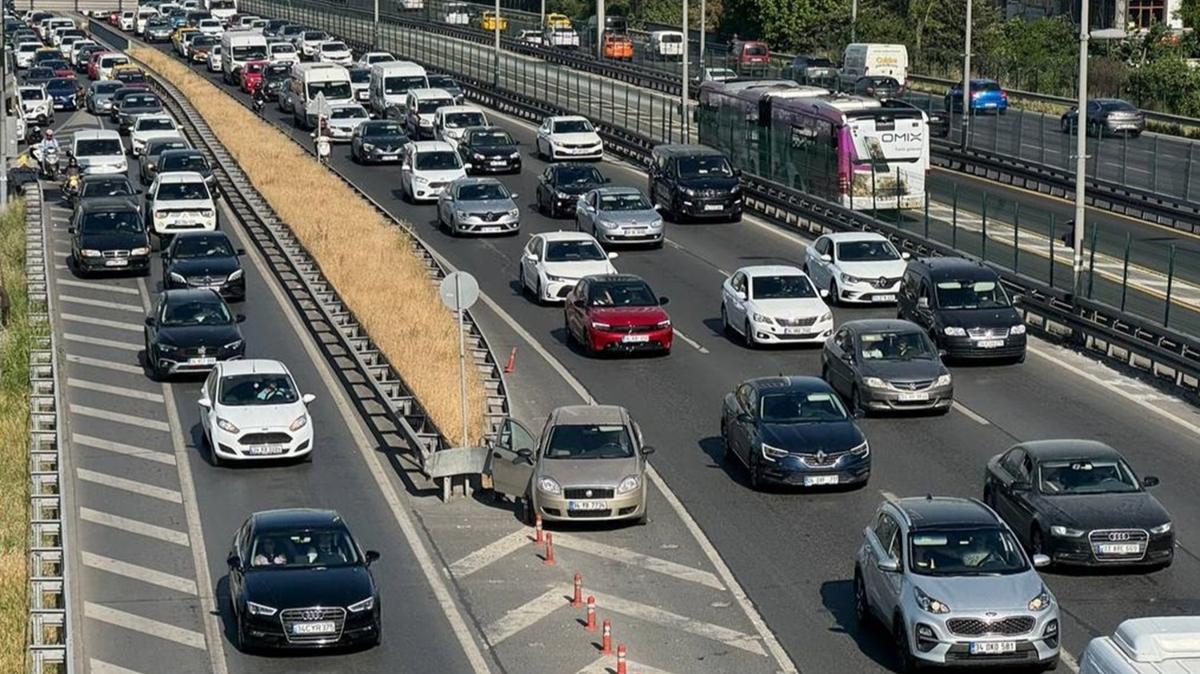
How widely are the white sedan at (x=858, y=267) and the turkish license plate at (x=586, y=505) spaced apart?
15661 mm

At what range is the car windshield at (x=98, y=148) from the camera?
6481cm

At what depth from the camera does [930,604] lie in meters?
22.7

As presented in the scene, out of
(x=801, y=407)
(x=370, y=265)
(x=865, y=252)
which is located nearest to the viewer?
(x=801, y=407)

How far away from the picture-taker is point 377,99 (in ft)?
271

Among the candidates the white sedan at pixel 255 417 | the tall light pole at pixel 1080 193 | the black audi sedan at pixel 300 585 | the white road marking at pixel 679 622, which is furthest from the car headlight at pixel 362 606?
the tall light pole at pixel 1080 193

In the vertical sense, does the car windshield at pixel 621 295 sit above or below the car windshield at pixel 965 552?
above

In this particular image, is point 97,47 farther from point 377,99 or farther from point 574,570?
point 574,570

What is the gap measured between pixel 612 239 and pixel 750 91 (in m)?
14.4

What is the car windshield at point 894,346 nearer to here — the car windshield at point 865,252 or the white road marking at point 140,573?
the car windshield at point 865,252

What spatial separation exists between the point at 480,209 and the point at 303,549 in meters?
30.4

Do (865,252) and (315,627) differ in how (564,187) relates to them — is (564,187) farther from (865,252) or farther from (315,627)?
(315,627)

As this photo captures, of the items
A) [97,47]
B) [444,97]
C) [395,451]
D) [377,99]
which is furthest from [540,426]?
[97,47]

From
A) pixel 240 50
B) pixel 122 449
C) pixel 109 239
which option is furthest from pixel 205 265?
pixel 240 50

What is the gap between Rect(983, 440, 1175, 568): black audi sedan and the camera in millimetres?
26062
